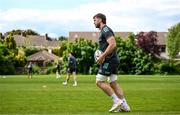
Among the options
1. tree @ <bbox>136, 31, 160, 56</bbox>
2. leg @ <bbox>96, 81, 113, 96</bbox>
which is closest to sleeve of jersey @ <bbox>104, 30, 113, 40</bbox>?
leg @ <bbox>96, 81, 113, 96</bbox>

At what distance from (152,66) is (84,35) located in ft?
222

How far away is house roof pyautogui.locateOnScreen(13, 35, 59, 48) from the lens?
6319 inches

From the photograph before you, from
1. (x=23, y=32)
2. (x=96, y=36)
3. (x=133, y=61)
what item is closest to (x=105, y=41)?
(x=133, y=61)

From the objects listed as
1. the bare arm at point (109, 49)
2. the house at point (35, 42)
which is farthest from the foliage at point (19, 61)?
the bare arm at point (109, 49)

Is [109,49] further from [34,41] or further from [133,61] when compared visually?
[34,41]

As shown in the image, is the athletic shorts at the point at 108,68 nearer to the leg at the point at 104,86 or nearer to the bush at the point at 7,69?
the leg at the point at 104,86

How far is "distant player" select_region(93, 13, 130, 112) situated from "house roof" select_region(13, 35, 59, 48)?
14726cm

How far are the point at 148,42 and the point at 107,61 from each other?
12294 centimetres

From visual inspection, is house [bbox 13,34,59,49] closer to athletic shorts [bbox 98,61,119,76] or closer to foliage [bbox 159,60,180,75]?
foliage [bbox 159,60,180,75]

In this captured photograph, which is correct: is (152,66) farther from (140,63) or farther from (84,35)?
(84,35)

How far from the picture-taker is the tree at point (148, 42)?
13388 cm

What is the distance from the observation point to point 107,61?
41.6 ft

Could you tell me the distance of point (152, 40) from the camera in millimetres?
136875

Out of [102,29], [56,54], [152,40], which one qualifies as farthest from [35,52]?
[102,29]
